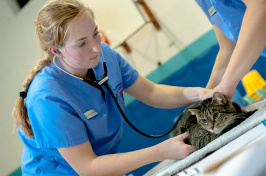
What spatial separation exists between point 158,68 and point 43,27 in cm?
177

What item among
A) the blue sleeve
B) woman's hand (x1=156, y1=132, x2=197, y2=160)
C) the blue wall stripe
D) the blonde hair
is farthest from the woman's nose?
the blue wall stripe

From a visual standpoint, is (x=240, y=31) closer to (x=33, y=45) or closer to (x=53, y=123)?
(x=53, y=123)

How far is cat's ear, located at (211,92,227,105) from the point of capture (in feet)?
3.16

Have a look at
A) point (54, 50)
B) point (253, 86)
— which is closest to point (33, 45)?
point (54, 50)

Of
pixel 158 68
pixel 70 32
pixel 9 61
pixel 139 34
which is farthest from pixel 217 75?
pixel 9 61

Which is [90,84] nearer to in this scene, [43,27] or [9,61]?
[43,27]

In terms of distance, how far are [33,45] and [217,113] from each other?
1.80 m

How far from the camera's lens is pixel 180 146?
34.5 inches

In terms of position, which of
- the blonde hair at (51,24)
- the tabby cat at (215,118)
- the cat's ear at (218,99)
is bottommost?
the tabby cat at (215,118)

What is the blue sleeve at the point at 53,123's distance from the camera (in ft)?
3.13

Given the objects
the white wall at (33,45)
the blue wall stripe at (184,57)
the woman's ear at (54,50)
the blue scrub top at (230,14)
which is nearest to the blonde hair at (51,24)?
the woman's ear at (54,50)

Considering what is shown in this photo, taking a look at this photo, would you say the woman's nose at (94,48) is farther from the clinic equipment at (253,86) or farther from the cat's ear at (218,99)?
the clinic equipment at (253,86)

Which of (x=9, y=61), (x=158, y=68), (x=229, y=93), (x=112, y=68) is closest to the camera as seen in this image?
(x=229, y=93)

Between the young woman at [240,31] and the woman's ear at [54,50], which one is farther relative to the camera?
the woman's ear at [54,50]
